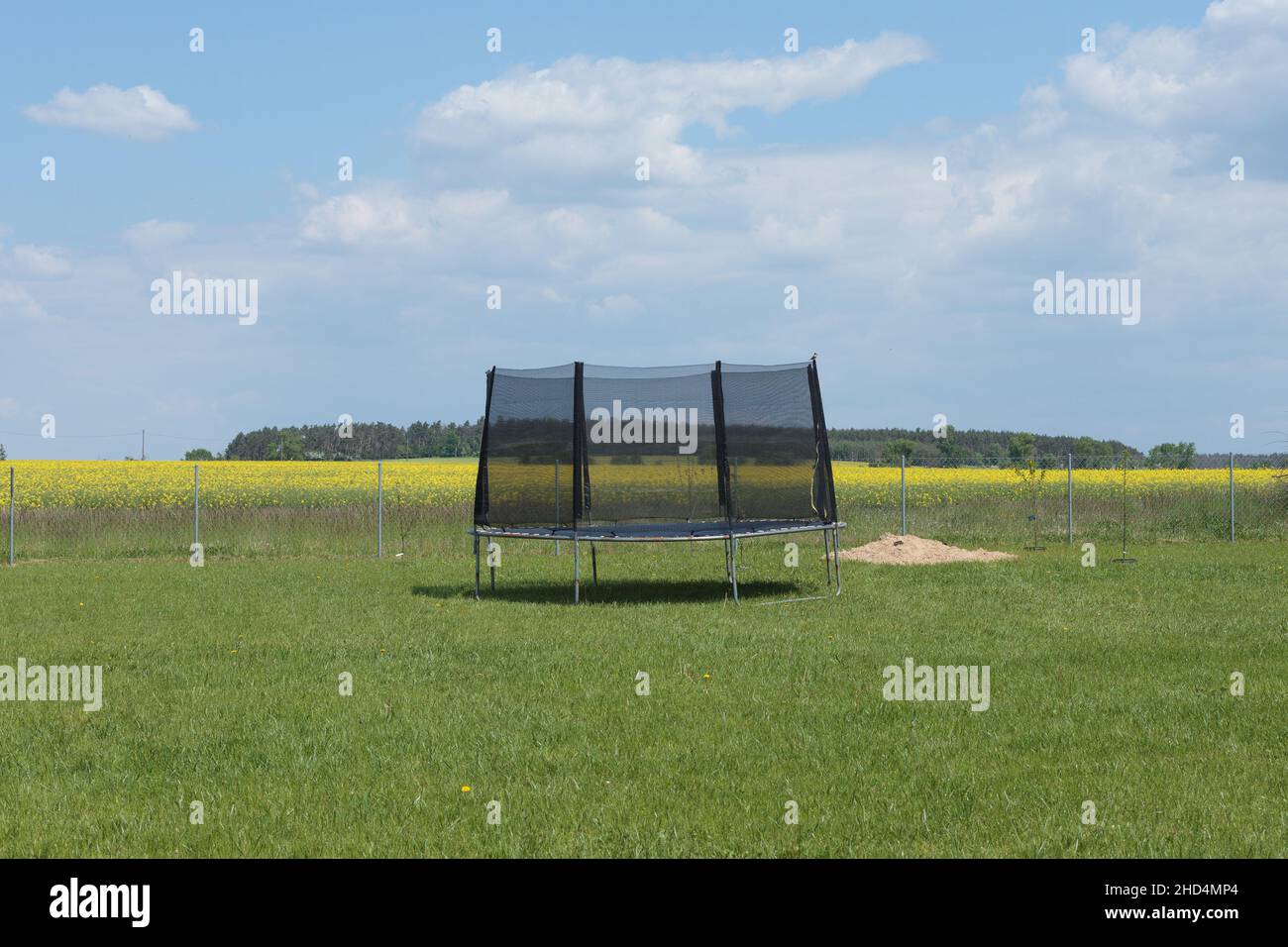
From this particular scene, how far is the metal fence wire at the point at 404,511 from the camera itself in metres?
23.3

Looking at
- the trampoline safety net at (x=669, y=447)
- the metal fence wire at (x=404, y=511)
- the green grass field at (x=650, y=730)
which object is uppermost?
the trampoline safety net at (x=669, y=447)

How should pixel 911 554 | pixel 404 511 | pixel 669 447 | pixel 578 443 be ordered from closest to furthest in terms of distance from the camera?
pixel 578 443 < pixel 669 447 < pixel 911 554 < pixel 404 511

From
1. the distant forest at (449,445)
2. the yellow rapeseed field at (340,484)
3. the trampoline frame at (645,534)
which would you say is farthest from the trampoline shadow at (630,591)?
the distant forest at (449,445)

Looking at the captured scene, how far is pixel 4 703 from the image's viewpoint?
911 centimetres

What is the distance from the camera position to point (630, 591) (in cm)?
1620

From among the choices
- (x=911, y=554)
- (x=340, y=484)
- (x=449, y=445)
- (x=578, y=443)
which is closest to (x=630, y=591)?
(x=578, y=443)

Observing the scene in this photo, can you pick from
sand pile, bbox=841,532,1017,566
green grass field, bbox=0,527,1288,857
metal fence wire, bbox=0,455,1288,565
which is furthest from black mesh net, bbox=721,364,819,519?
metal fence wire, bbox=0,455,1288,565

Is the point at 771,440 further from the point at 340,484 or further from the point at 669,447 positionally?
the point at 340,484

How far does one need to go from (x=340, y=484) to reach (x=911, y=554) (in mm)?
20764

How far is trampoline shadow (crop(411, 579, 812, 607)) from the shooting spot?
15297 mm

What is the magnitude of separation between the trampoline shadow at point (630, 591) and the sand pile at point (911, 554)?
3263 millimetres

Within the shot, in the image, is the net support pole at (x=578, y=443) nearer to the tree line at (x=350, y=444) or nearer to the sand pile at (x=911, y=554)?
the sand pile at (x=911, y=554)
